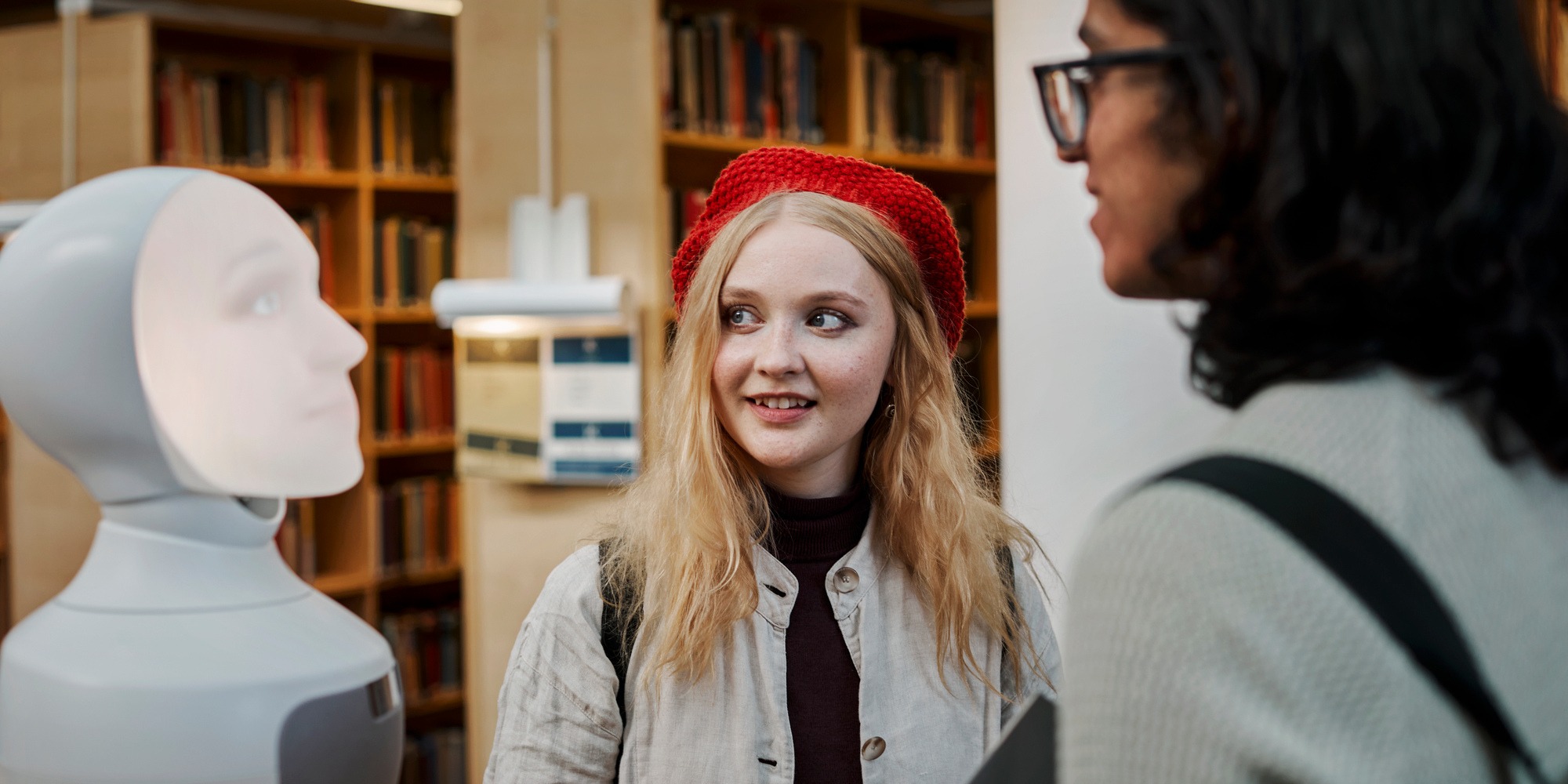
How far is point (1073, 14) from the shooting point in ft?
6.55

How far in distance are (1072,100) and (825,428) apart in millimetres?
634

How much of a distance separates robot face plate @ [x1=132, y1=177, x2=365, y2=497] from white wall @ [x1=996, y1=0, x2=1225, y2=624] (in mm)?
1321

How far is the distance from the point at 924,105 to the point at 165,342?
316 centimetres

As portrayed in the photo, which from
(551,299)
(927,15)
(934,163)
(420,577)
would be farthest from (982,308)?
(420,577)

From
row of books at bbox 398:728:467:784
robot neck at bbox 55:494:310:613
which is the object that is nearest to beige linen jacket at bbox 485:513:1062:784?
robot neck at bbox 55:494:310:613

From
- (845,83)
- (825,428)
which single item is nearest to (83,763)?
(825,428)

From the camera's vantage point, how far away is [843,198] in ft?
4.28

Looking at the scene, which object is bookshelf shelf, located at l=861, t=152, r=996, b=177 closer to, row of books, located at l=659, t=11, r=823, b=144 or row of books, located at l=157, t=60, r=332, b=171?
row of books, located at l=659, t=11, r=823, b=144

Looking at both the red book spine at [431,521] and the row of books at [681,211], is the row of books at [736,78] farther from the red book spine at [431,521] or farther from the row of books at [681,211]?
the red book spine at [431,521]

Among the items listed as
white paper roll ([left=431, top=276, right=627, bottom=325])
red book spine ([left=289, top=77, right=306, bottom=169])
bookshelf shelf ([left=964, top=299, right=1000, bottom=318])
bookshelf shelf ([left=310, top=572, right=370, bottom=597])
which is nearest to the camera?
white paper roll ([left=431, top=276, right=627, bottom=325])

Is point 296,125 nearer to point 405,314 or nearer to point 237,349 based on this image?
point 405,314

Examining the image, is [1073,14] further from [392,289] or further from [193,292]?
[392,289]

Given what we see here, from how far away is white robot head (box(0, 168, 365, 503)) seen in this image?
901 millimetres

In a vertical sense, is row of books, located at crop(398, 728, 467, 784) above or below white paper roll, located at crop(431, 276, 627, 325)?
below
